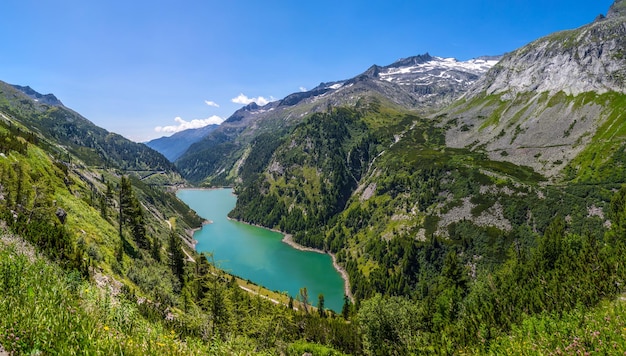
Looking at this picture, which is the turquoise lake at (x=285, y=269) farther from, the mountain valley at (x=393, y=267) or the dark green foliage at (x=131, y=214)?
the dark green foliage at (x=131, y=214)

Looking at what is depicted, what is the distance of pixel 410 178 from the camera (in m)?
197

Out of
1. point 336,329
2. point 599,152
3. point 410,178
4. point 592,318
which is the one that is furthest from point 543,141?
point 592,318

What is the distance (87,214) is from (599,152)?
19961cm

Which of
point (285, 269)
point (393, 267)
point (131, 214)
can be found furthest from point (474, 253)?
point (131, 214)

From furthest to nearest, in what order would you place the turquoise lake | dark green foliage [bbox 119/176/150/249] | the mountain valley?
the turquoise lake
dark green foliage [bbox 119/176/150/249]
the mountain valley

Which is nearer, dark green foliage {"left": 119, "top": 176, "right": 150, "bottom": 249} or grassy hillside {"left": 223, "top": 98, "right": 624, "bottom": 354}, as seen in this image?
grassy hillside {"left": 223, "top": 98, "right": 624, "bottom": 354}

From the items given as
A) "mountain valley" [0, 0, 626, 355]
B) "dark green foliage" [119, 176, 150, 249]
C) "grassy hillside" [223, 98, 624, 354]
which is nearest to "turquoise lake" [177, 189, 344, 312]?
"grassy hillside" [223, 98, 624, 354]

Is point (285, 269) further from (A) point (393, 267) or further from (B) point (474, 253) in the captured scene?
(B) point (474, 253)

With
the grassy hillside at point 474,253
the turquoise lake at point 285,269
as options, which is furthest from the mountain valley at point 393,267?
the turquoise lake at point 285,269

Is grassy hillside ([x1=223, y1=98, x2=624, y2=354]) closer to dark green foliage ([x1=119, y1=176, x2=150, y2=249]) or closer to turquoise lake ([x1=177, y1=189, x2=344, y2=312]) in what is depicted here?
turquoise lake ([x1=177, y1=189, x2=344, y2=312])

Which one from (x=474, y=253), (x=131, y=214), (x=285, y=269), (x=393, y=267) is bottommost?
(x=285, y=269)

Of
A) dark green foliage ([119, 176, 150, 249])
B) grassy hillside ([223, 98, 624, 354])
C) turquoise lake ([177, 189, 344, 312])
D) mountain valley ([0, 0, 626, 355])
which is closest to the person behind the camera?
mountain valley ([0, 0, 626, 355])

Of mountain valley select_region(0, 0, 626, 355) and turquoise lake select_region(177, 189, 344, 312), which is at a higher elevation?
mountain valley select_region(0, 0, 626, 355)

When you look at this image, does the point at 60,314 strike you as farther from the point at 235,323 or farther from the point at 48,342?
the point at 235,323
